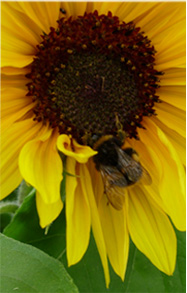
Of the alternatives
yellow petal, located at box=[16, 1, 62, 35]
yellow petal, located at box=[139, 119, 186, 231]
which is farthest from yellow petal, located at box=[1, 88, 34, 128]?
yellow petal, located at box=[139, 119, 186, 231]

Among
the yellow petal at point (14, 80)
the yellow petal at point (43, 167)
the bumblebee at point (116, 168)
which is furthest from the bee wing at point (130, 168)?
the yellow petal at point (14, 80)

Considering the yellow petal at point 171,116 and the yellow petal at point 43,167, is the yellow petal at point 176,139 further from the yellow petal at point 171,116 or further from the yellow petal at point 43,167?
the yellow petal at point 43,167

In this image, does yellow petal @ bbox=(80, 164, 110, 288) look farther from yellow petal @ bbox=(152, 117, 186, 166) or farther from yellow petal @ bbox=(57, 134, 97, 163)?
yellow petal @ bbox=(152, 117, 186, 166)

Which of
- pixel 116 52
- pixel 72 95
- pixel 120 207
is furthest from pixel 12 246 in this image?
pixel 116 52

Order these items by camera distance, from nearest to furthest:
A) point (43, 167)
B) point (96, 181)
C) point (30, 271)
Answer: point (30, 271)
point (43, 167)
point (96, 181)

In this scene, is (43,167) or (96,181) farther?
(96,181)

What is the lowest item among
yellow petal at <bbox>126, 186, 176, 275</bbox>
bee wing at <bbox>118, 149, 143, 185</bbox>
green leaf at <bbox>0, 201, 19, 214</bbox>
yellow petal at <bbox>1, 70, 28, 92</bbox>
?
yellow petal at <bbox>126, 186, 176, 275</bbox>

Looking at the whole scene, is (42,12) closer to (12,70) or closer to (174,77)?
(12,70)

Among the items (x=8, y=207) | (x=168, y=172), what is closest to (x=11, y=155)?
(x=8, y=207)
